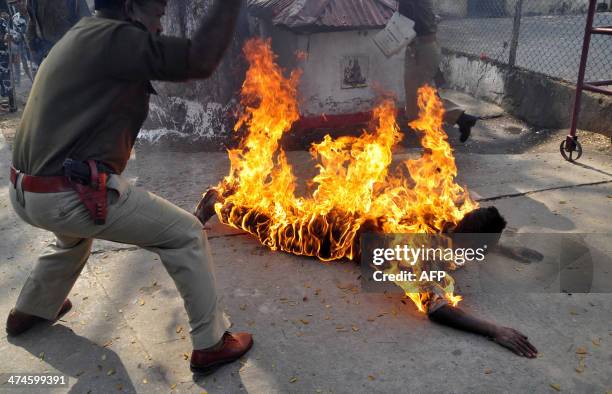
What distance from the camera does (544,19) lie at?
14.1 meters

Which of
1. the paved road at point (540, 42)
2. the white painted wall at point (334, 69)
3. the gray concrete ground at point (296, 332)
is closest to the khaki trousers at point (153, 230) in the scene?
the gray concrete ground at point (296, 332)

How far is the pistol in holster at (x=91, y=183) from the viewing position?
8.07ft

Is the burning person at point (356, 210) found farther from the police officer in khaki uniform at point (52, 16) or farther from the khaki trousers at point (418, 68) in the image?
the police officer in khaki uniform at point (52, 16)

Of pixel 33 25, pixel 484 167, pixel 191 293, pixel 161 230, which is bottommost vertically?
pixel 484 167

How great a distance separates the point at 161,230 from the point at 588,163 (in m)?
5.16

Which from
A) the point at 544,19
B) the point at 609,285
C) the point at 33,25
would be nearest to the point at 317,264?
the point at 609,285

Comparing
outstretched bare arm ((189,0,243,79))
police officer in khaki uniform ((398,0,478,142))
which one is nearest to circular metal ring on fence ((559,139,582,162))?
police officer in khaki uniform ((398,0,478,142))

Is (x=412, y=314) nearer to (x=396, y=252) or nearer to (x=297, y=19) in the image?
(x=396, y=252)

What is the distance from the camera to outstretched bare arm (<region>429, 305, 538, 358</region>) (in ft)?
9.68

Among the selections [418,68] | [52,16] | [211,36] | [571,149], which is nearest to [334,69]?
[418,68]

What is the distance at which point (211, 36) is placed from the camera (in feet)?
7.70

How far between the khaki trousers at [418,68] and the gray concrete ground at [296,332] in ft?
11.3

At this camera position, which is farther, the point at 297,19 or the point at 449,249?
the point at 297,19

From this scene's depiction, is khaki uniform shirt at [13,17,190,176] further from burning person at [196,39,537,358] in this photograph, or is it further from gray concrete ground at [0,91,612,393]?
burning person at [196,39,537,358]
